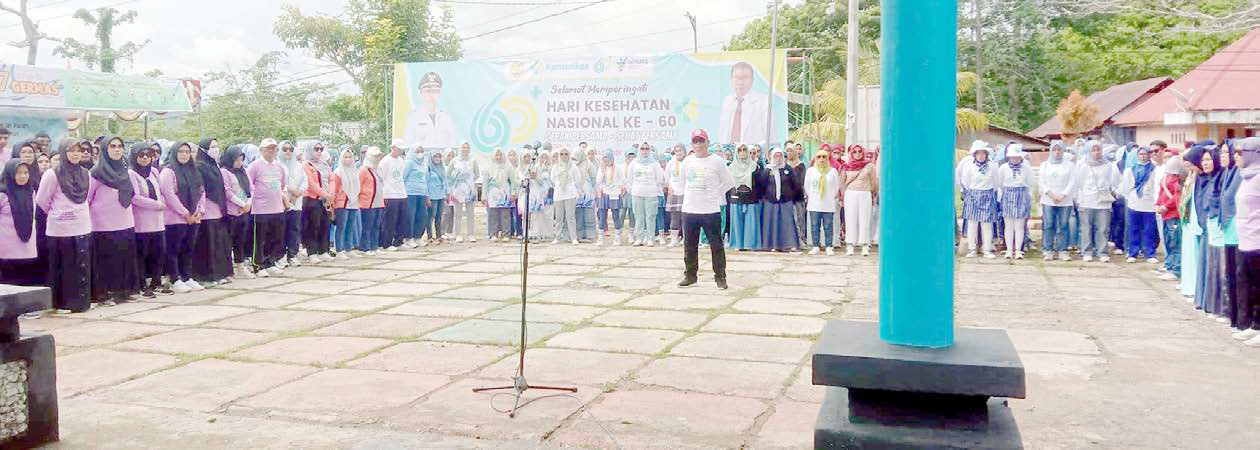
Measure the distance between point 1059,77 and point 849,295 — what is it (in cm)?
2343

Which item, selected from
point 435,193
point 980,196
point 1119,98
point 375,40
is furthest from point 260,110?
point 1119,98

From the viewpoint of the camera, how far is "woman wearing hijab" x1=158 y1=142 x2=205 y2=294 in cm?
794

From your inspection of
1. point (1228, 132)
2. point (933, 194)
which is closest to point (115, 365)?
point (933, 194)

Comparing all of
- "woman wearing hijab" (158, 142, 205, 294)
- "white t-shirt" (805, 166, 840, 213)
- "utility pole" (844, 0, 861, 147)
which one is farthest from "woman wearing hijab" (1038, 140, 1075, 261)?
"woman wearing hijab" (158, 142, 205, 294)

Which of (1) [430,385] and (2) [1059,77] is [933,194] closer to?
(1) [430,385]

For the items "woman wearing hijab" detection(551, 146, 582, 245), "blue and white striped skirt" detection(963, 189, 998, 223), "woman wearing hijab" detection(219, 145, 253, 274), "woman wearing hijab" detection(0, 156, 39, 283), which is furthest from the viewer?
"woman wearing hijab" detection(551, 146, 582, 245)

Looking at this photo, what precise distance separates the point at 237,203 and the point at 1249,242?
8071mm

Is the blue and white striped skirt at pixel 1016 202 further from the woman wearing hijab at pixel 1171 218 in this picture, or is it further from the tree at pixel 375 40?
the tree at pixel 375 40

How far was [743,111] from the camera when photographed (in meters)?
13.8

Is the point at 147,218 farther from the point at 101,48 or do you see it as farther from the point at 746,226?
the point at 101,48

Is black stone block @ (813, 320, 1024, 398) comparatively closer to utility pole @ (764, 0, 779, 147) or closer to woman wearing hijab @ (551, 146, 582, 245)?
woman wearing hijab @ (551, 146, 582, 245)

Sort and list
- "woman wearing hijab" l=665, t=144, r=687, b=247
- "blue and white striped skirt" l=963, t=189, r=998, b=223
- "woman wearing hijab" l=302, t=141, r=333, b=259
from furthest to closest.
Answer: "blue and white striped skirt" l=963, t=189, r=998, b=223, "woman wearing hijab" l=302, t=141, r=333, b=259, "woman wearing hijab" l=665, t=144, r=687, b=247

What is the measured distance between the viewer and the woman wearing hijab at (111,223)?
7246mm

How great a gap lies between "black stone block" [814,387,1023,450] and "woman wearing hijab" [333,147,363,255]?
8985 millimetres
